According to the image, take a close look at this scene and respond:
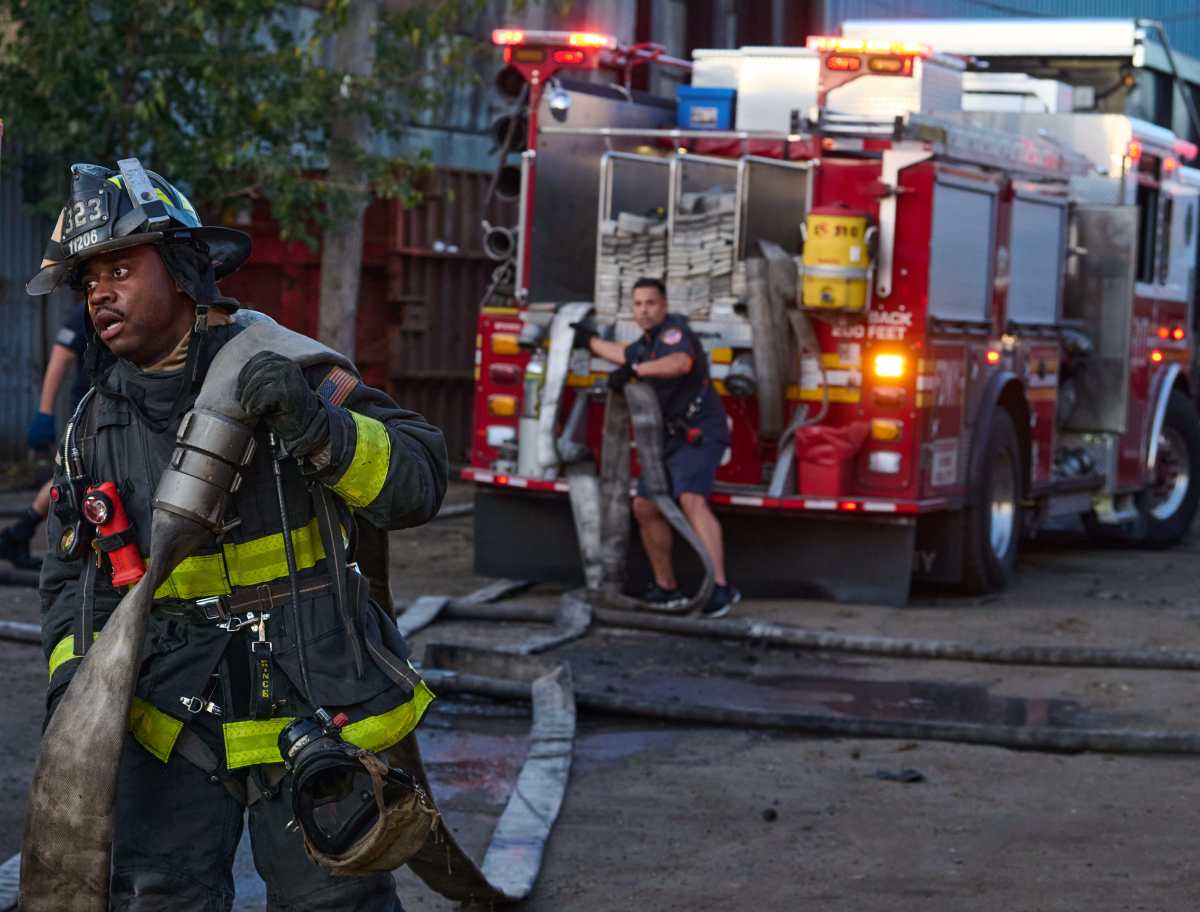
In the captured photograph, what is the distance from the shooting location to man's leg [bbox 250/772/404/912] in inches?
140

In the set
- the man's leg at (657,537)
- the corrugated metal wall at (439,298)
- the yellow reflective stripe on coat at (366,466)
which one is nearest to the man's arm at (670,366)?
the man's leg at (657,537)

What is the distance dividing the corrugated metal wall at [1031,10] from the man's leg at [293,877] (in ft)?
71.5

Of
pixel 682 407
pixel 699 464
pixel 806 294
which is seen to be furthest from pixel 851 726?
pixel 806 294

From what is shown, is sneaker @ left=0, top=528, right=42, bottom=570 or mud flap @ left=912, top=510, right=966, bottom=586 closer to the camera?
sneaker @ left=0, top=528, right=42, bottom=570

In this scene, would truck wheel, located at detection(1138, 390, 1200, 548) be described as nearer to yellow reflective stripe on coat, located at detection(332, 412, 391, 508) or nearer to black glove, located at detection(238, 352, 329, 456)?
yellow reflective stripe on coat, located at detection(332, 412, 391, 508)

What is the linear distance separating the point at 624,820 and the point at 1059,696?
2.83 metres

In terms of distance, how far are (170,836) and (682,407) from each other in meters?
6.74

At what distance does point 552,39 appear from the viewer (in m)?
11.2

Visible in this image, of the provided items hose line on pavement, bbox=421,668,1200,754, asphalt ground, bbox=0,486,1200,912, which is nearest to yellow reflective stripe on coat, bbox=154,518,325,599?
asphalt ground, bbox=0,486,1200,912

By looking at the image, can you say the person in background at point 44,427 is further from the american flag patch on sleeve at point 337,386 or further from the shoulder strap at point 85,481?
the american flag patch on sleeve at point 337,386

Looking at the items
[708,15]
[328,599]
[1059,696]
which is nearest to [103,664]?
[328,599]

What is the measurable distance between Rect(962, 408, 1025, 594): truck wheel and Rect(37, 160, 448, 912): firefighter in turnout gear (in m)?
7.85

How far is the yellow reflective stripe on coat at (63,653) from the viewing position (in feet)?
12.2

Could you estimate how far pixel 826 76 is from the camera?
1141 cm
